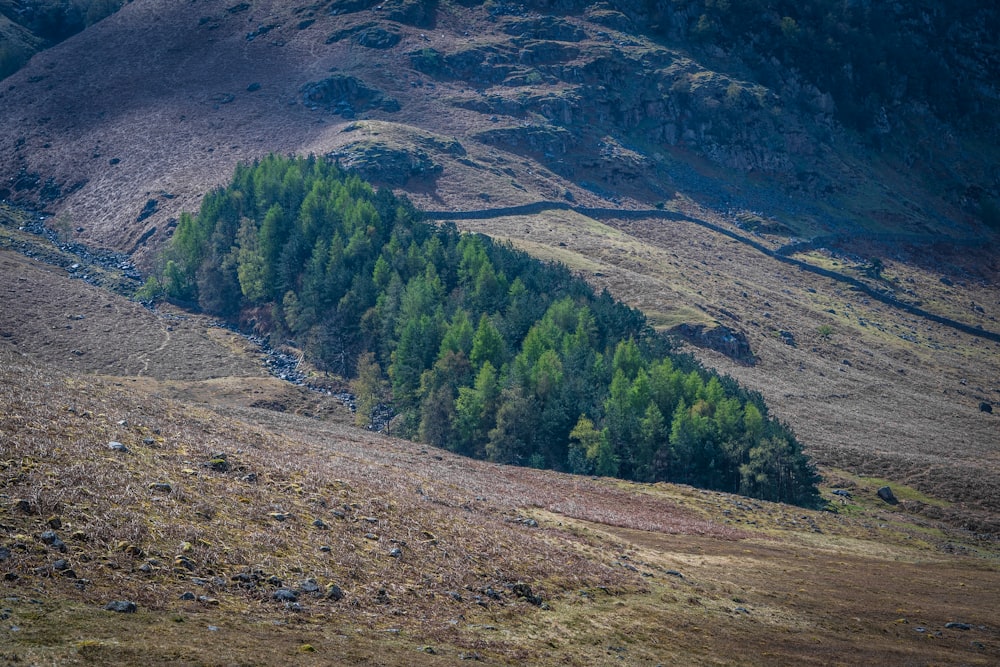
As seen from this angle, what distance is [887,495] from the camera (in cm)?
8706

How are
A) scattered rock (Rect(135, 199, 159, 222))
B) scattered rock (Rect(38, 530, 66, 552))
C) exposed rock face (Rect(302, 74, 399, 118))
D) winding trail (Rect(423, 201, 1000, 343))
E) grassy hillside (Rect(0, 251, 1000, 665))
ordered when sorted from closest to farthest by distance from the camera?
grassy hillside (Rect(0, 251, 1000, 665)), scattered rock (Rect(38, 530, 66, 552)), scattered rock (Rect(135, 199, 159, 222)), winding trail (Rect(423, 201, 1000, 343)), exposed rock face (Rect(302, 74, 399, 118))

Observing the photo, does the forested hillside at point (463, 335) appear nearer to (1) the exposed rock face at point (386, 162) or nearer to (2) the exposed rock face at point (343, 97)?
(1) the exposed rock face at point (386, 162)

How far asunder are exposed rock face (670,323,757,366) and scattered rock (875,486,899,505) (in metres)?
39.8

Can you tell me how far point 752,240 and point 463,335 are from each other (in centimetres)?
10022

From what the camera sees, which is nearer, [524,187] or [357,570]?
[357,570]

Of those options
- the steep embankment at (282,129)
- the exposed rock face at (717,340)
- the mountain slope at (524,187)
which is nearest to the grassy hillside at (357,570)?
the mountain slope at (524,187)

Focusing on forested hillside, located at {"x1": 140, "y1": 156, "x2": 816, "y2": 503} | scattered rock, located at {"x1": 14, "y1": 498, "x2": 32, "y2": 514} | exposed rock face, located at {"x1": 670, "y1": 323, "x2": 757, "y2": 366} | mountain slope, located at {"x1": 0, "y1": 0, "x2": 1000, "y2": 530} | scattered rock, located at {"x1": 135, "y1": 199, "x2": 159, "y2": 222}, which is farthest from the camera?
scattered rock, located at {"x1": 135, "y1": 199, "x2": 159, "y2": 222}

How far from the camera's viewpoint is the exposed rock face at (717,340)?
12644cm

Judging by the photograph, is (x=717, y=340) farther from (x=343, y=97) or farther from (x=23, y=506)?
(x=23, y=506)

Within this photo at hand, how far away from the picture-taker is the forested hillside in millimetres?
83875

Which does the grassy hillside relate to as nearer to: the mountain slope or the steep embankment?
the mountain slope

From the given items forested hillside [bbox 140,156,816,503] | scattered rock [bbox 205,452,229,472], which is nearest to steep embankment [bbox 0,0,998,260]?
forested hillside [bbox 140,156,816,503]

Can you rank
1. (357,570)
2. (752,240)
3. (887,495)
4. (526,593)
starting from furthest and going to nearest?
(752,240), (887,495), (526,593), (357,570)

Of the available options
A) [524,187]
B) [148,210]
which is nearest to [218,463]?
[148,210]
